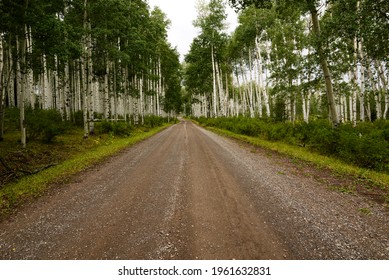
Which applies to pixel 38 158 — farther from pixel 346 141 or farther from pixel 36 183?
pixel 346 141

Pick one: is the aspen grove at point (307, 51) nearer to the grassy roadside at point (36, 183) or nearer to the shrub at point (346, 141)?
the shrub at point (346, 141)

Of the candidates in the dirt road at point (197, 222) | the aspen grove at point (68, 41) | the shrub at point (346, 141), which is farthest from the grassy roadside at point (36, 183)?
the shrub at point (346, 141)

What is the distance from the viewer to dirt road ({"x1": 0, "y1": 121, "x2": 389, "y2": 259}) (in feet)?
10.2

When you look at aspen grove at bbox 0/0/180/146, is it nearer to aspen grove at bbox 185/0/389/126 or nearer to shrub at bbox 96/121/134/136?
shrub at bbox 96/121/134/136

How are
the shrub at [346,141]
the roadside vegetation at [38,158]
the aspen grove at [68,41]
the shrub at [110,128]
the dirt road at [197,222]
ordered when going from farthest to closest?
1. the shrub at [110,128]
2. the aspen grove at [68,41]
3. the shrub at [346,141]
4. the roadside vegetation at [38,158]
5. the dirt road at [197,222]

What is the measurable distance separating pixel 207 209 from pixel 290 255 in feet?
6.01

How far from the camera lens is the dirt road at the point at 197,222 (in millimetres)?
3115

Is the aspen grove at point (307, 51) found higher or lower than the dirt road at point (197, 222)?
higher

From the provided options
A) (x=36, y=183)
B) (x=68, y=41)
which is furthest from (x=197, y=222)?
(x=68, y=41)

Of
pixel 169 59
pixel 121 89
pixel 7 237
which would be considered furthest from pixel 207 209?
pixel 169 59

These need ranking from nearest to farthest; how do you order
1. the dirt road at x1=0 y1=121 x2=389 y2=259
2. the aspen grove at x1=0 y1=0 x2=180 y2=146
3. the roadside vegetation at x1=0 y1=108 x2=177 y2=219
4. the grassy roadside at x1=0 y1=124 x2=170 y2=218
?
the dirt road at x1=0 y1=121 x2=389 y2=259 < the grassy roadside at x1=0 y1=124 x2=170 y2=218 < the roadside vegetation at x1=0 y1=108 x2=177 y2=219 < the aspen grove at x1=0 y1=0 x2=180 y2=146

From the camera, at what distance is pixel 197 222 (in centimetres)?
392

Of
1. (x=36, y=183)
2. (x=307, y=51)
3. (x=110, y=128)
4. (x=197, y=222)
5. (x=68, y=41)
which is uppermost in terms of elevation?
(x=307, y=51)

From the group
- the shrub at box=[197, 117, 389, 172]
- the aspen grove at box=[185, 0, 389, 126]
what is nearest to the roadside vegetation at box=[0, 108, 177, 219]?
the shrub at box=[197, 117, 389, 172]
